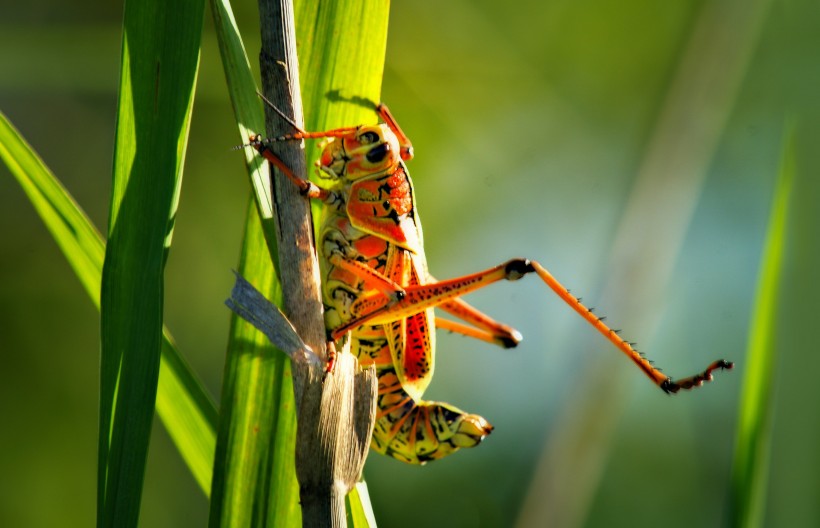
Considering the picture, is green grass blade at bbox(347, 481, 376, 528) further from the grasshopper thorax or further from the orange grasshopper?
the grasshopper thorax

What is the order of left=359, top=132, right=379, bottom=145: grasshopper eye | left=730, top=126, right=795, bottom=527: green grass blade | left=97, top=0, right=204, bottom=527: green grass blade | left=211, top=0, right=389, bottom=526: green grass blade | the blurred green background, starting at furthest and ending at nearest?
the blurred green background, left=359, top=132, right=379, bottom=145: grasshopper eye, left=730, top=126, right=795, bottom=527: green grass blade, left=211, top=0, right=389, bottom=526: green grass blade, left=97, top=0, right=204, bottom=527: green grass blade

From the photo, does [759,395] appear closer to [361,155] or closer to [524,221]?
[361,155]

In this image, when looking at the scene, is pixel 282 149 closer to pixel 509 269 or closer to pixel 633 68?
pixel 509 269

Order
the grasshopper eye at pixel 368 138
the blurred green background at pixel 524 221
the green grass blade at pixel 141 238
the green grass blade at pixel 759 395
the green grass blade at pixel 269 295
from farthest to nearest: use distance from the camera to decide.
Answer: the blurred green background at pixel 524 221, the grasshopper eye at pixel 368 138, the green grass blade at pixel 759 395, the green grass blade at pixel 269 295, the green grass blade at pixel 141 238

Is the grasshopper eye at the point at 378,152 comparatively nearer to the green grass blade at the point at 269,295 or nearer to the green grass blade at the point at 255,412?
the green grass blade at the point at 269,295

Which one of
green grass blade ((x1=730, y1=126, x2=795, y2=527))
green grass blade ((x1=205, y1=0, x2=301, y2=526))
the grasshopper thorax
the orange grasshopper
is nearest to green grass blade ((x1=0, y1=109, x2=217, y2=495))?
green grass blade ((x1=205, y1=0, x2=301, y2=526))

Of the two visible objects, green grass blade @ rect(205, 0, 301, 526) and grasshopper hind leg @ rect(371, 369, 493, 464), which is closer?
green grass blade @ rect(205, 0, 301, 526)

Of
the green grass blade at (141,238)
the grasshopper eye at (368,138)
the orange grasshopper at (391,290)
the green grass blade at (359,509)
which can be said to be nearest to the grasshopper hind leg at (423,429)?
the orange grasshopper at (391,290)
